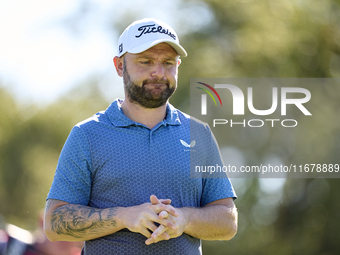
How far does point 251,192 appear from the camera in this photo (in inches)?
534

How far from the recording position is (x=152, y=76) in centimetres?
311

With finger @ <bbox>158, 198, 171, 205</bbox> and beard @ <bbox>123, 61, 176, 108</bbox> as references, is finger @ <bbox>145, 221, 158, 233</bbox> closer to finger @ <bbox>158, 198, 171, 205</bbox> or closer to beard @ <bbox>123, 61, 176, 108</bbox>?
finger @ <bbox>158, 198, 171, 205</bbox>

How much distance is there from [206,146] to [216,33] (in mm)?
11627

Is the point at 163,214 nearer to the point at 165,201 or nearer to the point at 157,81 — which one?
the point at 165,201

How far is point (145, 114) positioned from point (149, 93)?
0.48 feet

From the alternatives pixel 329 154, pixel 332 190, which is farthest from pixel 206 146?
pixel 332 190

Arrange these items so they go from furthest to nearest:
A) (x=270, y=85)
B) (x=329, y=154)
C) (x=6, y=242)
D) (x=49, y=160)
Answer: (x=49, y=160) → (x=270, y=85) → (x=329, y=154) → (x=6, y=242)

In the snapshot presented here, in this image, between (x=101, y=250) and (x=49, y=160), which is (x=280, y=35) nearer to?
(x=49, y=160)

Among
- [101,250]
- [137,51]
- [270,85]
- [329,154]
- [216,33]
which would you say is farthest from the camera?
[216,33]

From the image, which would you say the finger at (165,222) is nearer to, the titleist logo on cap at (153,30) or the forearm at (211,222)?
the forearm at (211,222)

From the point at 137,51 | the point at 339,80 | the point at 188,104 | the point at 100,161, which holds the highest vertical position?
the point at 339,80

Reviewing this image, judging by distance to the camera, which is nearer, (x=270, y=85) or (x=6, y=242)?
(x=6, y=242)

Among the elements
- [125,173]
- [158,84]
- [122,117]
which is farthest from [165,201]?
[158,84]

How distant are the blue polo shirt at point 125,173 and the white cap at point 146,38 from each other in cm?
44
